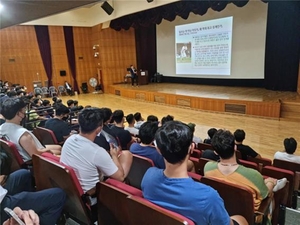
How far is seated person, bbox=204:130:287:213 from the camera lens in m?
1.58

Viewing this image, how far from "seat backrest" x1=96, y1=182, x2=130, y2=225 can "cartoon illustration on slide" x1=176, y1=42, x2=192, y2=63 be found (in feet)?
28.9

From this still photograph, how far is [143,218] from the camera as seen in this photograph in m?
1.16

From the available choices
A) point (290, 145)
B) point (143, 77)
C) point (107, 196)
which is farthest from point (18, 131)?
point (143, 77)

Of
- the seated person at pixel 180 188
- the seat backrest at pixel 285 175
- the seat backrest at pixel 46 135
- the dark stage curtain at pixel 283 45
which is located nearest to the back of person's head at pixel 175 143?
the seated person at pixel 180 188

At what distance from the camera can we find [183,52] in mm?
9891

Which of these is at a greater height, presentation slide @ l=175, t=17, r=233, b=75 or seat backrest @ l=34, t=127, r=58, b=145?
presentation slide @ l=175, t=17, r=233, b=75

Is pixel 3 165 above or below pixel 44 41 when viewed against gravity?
below

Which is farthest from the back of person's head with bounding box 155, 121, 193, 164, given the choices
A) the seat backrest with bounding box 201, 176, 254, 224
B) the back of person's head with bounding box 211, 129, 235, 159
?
the back of person's head with bounding box 211, 129, 235, 159

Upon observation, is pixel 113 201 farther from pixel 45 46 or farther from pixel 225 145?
pixel 45 46

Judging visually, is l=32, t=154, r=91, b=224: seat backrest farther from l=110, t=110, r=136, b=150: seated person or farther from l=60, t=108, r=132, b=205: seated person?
l=110, t=110, r=136, b=150: seated person

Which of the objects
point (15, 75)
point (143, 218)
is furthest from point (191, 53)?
point (143, 218)

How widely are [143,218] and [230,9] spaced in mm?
8731

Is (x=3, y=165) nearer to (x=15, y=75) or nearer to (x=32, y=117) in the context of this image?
(x=32, y=117)

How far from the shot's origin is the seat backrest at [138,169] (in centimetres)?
190
